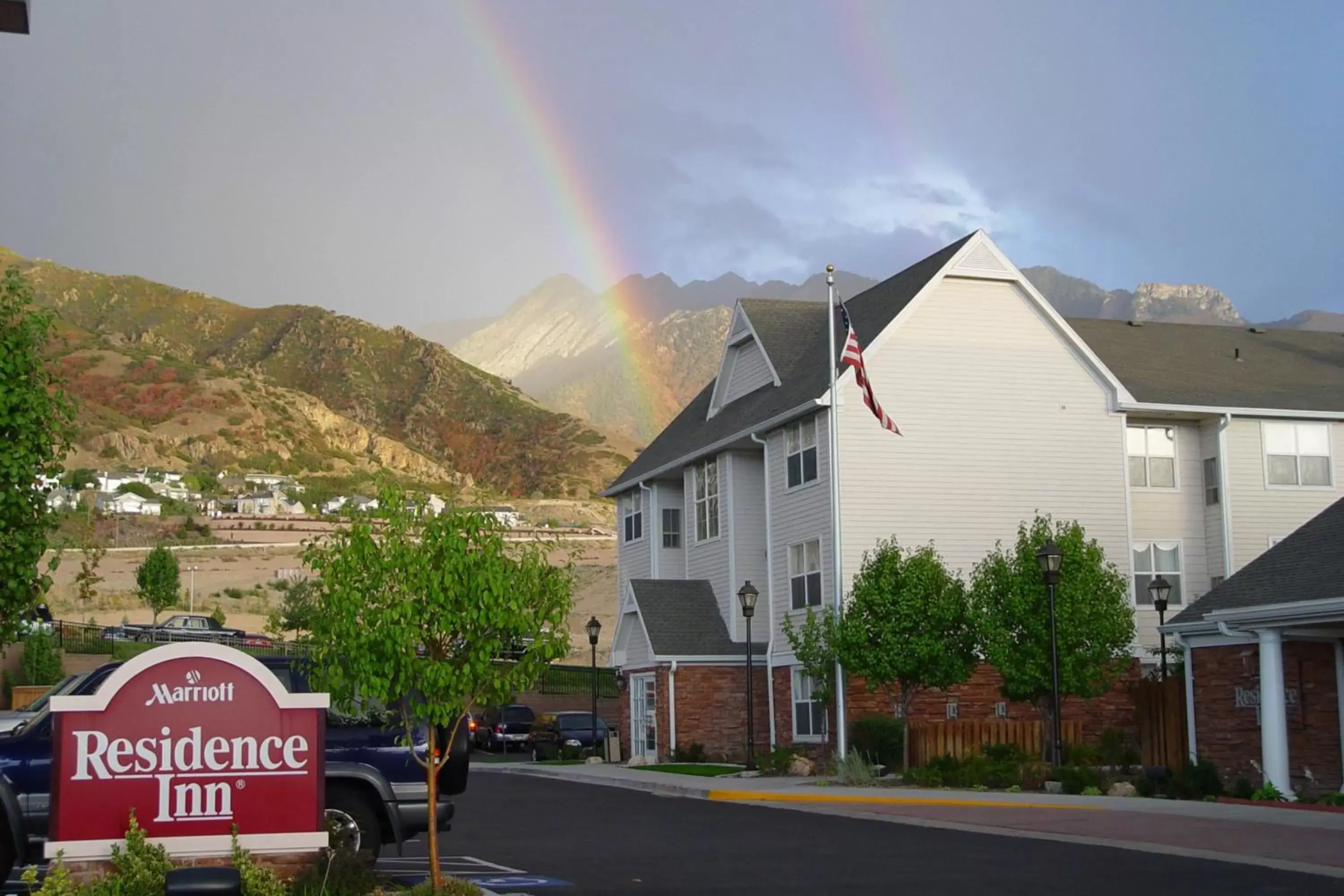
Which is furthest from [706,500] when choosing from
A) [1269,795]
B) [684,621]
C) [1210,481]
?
[1269,795]

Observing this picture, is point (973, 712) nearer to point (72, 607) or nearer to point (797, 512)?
point (797, 512)

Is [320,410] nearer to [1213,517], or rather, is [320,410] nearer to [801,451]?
[801,451]

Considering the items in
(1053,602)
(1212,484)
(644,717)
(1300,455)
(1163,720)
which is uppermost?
(1300,455)

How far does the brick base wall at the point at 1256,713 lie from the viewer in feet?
78.9

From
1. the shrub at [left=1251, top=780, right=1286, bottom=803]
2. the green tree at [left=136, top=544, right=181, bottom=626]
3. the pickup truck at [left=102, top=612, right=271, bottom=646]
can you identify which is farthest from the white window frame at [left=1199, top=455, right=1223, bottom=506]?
the green tree at [left=136, top=544, right=181, bottom=626]

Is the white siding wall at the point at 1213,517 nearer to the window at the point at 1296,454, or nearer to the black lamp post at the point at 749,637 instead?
the window at the point at 1296,454

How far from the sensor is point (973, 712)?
35.5 meters

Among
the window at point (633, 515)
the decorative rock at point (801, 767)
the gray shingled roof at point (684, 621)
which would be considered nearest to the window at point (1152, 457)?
the gray shingled roof at point (684, 621)

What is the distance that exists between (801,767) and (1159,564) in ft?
38.8

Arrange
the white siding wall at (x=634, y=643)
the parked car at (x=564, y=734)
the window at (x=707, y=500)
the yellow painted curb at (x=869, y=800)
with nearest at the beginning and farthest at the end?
the yellow painted curb at (x=869, y=800), the white siding wall at (x=634, y=643), the window at (x=707, y=500), the parked car at (x=564, y=734)

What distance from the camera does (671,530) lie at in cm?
4525

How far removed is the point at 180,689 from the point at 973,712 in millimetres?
26487

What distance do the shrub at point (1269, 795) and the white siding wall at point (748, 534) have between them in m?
17.3

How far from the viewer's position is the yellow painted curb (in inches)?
913
